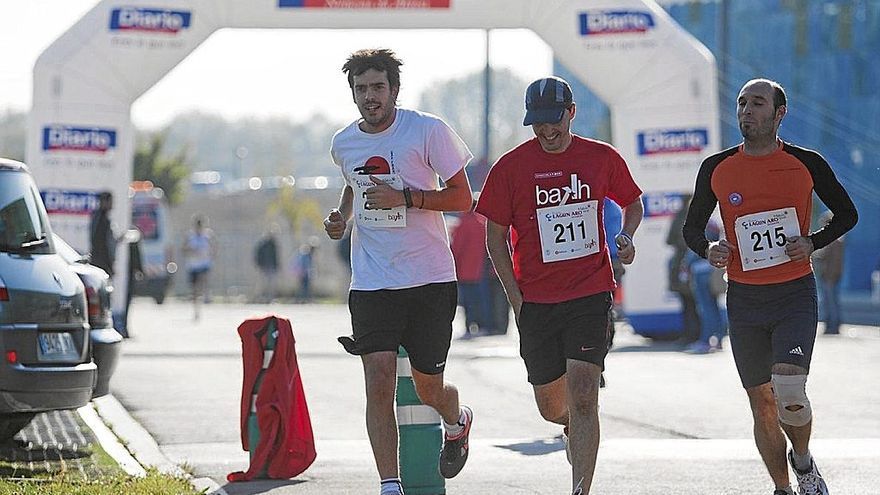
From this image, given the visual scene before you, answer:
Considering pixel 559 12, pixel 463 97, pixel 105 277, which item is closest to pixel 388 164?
pixel 105 277

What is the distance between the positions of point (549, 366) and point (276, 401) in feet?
7.06

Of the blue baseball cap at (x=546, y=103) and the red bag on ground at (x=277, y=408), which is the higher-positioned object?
the blue baseball cap at (x=546, y=103)

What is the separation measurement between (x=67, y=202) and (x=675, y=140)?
7.01m

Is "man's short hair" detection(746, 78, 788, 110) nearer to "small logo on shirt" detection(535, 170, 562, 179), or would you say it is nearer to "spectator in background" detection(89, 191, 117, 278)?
"small logo on shirt" detection(535, 170, 562, 179)

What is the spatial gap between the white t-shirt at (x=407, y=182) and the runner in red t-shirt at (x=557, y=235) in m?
0.28

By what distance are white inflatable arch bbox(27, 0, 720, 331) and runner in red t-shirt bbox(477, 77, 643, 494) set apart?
11.6 metres

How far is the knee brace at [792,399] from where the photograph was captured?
7.15m

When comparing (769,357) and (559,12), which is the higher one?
(559,12)

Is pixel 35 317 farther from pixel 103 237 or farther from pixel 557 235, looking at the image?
pixel 103 237

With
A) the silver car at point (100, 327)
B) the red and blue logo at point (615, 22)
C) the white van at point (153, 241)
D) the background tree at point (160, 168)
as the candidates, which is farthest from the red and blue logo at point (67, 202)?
the background tree at point (160, 168)

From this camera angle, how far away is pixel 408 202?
293 inches

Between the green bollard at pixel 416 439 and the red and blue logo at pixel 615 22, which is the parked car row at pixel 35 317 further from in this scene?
the red and blue logo at pixel 615 22

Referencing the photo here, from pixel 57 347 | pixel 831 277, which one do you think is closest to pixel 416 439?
pixel 57 347

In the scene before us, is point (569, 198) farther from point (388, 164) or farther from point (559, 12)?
point (559, 12)
